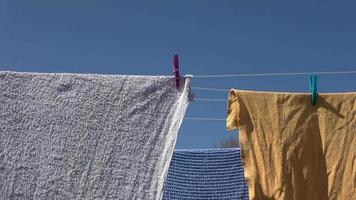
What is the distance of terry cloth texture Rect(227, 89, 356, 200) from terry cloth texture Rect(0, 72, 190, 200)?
0.18 m

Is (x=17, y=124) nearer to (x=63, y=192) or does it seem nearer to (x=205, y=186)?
(x=63, y=192)

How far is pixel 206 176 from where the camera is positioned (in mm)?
1632

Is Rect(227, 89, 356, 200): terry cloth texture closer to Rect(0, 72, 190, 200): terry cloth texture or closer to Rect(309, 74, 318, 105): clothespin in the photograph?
Rect(309, 74, 318, 105): clothespin

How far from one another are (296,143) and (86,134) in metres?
0.54

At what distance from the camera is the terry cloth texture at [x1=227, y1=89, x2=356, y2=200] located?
4.85 ft

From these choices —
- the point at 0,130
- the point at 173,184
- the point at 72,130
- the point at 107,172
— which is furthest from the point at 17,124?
the point at 173,184

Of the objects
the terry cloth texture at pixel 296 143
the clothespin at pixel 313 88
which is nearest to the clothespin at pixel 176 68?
the terry cloth texture at pixel 296 143

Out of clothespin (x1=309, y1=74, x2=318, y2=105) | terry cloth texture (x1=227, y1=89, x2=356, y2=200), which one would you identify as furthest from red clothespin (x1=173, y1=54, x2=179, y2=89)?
clothespin (x1=309, y1=74, x2=318, y2=105)

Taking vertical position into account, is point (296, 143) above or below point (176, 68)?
below

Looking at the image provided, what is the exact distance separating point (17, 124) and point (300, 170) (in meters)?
0.75

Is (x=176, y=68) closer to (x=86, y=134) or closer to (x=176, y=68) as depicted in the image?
(x=176, y=68)

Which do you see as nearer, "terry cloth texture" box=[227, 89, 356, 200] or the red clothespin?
"terry cloth texture" box=[227, 89, 356, 200]

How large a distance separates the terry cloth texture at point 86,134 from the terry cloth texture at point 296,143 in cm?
18

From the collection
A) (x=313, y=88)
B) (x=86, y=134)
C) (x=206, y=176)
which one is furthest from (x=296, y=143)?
(x=86, y=134)
